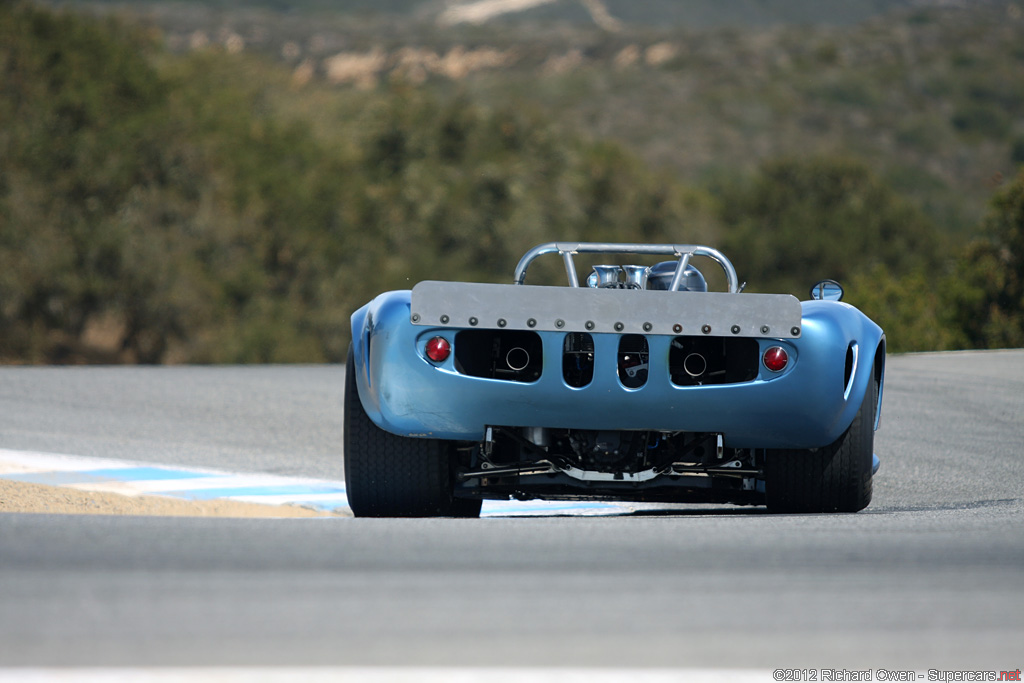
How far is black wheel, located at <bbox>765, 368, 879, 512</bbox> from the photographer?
5.39 metres

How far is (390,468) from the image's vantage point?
542 cm

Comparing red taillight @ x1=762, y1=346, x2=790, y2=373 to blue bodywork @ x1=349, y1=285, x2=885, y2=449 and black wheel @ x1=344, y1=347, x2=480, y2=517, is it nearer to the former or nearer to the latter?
blue bodywork @ x1=349, y1=285, x2=885, y2=449

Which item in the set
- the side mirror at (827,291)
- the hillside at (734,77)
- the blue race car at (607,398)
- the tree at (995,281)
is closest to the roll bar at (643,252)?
the side mirror at (827,291)

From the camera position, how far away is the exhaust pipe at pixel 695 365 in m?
5.13

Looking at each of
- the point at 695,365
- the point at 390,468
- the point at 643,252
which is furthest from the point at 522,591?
the point at 643,252

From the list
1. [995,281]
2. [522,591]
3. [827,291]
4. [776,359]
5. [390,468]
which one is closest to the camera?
[522,591]

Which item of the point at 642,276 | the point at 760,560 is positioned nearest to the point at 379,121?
the point at 642,276

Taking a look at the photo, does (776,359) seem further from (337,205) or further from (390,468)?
(337,205)

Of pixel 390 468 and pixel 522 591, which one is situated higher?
pixel 390 468

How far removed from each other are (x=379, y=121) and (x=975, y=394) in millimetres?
37885

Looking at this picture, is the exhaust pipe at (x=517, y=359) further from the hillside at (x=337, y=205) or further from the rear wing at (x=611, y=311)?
the hillside at (x=337, y=205)

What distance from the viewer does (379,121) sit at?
155 feet

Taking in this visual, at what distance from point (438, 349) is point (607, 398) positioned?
0.67m

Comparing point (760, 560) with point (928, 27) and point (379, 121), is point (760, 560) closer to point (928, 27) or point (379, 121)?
point (379, 121)
